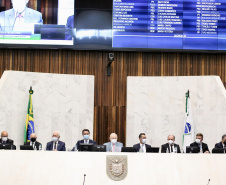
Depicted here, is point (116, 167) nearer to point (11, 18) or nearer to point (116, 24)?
point (116, 24)

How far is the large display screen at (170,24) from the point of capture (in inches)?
597

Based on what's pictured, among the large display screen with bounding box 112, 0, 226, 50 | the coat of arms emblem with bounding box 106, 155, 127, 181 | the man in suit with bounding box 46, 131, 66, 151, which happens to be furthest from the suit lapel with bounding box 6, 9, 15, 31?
the coat of arms emblem with bounding box 106, 155, 127, 181

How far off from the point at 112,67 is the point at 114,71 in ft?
0.40

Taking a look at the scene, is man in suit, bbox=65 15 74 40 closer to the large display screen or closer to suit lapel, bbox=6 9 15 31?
the large display screen

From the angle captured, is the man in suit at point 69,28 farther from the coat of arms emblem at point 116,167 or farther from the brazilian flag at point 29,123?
the coat of arms emblem at point 116,167

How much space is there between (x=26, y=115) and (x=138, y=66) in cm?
337

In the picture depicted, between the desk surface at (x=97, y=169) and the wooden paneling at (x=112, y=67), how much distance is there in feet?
16.0

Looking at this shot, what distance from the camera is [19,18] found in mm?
15055

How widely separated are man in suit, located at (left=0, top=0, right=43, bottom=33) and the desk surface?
218 inches

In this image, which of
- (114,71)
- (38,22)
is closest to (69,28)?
(38,22)

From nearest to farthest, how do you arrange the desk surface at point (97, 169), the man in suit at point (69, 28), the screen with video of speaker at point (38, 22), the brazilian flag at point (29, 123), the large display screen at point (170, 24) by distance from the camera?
the desk surface at point (97, 169)
the brazilian flag at point (29, 123)
the screen with video of speaker at point (38, 22)
the man in suit at point (69, 28)
the large display screen at point (170, 24)

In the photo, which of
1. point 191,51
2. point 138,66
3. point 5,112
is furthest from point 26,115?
point 191,51

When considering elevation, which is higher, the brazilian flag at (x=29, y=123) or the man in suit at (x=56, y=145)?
the brazilian flag at (x=29, y=123)

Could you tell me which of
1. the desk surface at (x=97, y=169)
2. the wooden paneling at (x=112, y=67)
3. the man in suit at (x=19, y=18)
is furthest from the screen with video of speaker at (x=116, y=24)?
the desk surface at (x=97, y=169)
